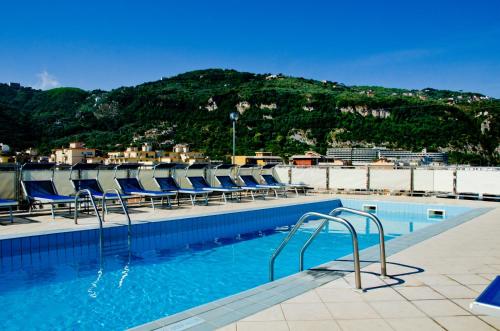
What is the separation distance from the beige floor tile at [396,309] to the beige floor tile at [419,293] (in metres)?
0.18

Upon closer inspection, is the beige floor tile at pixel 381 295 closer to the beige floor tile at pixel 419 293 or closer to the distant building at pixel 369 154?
the beige floor tile at pixel 419 293

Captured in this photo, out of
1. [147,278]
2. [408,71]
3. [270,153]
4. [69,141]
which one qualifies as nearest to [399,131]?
[408,71]

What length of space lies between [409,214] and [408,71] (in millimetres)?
48943

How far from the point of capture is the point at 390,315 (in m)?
2.98

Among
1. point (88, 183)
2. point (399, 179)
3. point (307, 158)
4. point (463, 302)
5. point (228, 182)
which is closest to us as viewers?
point (463, 302)

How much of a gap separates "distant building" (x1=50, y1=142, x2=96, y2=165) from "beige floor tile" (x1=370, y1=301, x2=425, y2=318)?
4635 centimetres

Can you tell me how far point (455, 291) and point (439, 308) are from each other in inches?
21.2

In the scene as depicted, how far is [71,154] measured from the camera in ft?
166

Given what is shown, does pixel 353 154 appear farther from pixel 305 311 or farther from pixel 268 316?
pixel 268 316

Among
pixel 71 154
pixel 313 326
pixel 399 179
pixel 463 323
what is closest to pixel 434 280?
pixel 463 323

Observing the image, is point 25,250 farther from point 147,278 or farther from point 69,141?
point 69,141

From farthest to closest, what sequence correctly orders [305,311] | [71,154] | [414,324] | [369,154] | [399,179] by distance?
[369,154] < [71,154] < [399,179] < [305,311] < [414,324]

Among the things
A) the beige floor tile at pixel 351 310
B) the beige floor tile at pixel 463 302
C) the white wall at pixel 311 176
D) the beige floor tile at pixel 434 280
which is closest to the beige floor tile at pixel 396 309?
the beige floor tile at pixel 351 310

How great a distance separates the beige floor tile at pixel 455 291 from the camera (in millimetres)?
3426
